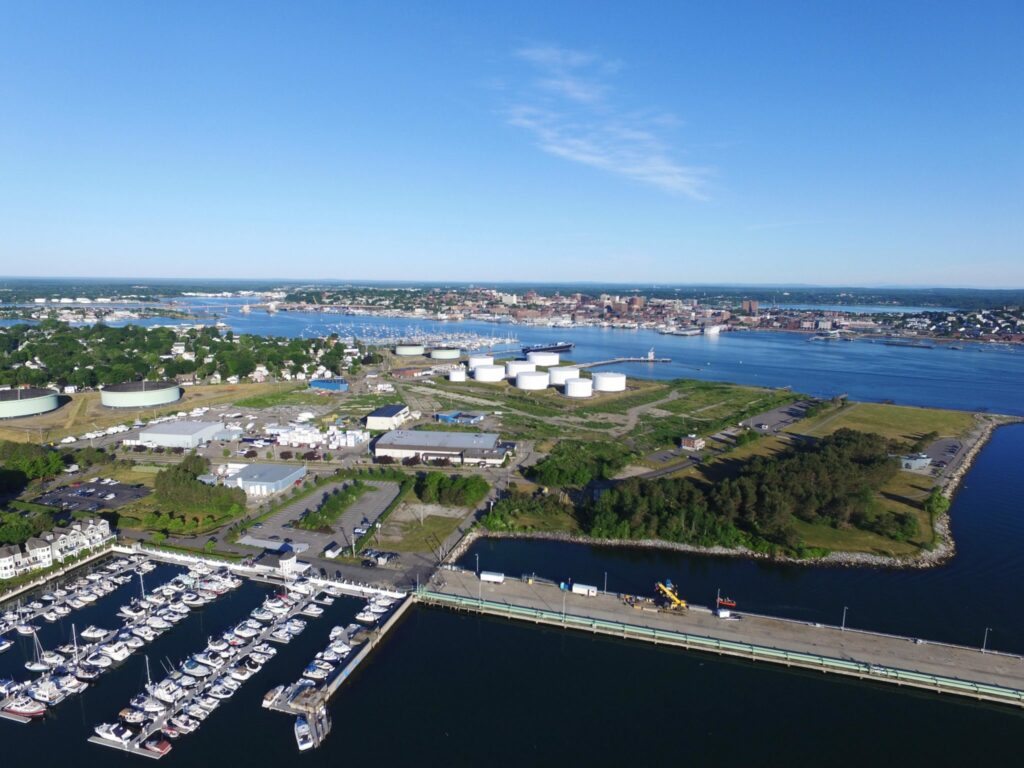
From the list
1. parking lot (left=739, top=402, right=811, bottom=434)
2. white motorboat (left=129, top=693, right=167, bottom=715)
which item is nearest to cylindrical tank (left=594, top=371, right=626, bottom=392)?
parking lot (left=739, top=402, right=811, bottom=434)

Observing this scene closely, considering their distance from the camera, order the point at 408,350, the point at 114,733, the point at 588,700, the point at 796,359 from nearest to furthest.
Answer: the point at 114,733 < the point at 588,700 < the point at 408,350 < the point at 796,359

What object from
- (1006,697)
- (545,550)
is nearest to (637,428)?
(545,550)

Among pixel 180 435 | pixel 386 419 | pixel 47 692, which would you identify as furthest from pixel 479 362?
pixel 47 692

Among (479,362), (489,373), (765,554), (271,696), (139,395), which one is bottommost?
(271,696)

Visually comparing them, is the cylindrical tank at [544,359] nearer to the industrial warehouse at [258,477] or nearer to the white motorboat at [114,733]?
the industrial warehouse at [258,477]

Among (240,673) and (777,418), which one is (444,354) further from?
(240,673)

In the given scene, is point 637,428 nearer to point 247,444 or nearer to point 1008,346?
point 247,444

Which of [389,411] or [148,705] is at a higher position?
[389,411]
